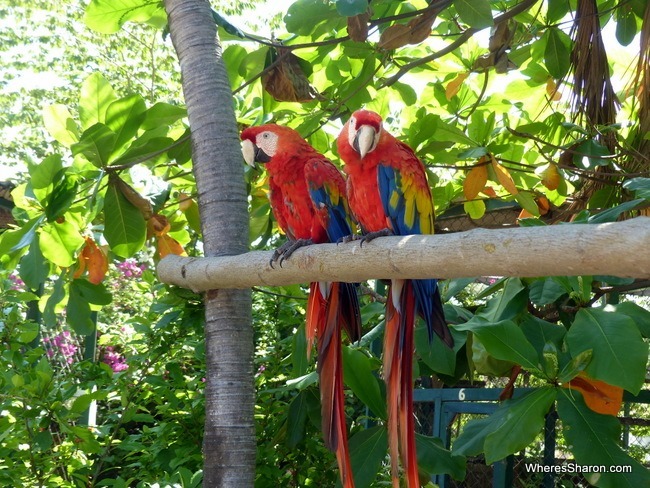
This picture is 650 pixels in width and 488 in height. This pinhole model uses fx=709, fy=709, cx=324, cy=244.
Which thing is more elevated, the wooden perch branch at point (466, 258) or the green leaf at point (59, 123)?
the green leaf at point (59, 123)

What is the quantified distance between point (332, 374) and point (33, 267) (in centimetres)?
74

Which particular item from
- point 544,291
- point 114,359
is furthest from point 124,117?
point 114,359

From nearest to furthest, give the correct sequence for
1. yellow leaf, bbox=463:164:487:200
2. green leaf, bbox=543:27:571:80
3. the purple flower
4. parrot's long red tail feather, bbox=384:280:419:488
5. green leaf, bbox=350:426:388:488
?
1. parrot's long red tail feather, bbox=384:280:419:488
2. green leaf, bbox=350:426:388:488
3. yellow leaf, bbox=463:164:487:200
4. green leaf, bbox=543:27:571:80
5. the purple flower

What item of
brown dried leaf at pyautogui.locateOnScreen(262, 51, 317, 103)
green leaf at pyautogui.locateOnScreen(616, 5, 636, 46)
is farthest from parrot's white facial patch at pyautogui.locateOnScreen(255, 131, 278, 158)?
green leaf at pyautogui.locateOnScreen(616, 5, 636, 46)

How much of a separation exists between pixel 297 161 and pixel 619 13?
3.37 ft

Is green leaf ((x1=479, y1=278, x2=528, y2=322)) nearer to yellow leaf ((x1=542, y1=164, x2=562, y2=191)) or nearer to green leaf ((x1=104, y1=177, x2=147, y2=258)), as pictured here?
yellow leaf ((x1=542, y1=164, x2=562, y2=191))

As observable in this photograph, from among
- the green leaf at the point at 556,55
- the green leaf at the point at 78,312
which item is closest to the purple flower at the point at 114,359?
the green leaf at the point at 78,312

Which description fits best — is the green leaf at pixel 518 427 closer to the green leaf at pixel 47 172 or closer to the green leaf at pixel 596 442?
the green leaf at pixel 596 442

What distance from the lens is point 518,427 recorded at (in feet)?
3.89

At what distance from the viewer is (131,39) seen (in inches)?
279

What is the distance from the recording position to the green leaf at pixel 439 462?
1.40 meters

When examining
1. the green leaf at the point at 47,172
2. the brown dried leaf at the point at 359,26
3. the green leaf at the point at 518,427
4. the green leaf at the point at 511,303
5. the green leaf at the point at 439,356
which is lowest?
the green leaf at the point at 518,427

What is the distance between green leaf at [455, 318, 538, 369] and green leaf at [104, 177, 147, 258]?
2.61 feet

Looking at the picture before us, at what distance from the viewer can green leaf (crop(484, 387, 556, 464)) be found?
1.17 metres
